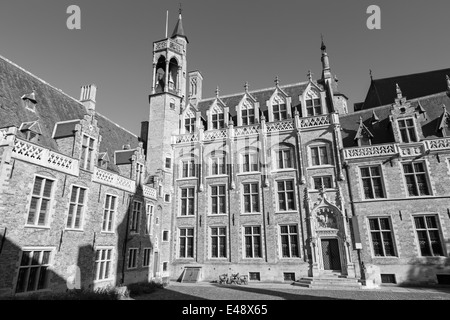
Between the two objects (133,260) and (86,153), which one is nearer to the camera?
(86,153)

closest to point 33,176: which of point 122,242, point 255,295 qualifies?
point 122,242

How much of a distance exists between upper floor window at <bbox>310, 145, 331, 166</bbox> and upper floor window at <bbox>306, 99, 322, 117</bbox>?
3501 millimetres

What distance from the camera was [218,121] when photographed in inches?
1104

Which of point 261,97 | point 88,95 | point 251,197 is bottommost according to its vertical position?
point 251,197

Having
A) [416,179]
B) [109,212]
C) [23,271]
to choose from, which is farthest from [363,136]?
[23,271]

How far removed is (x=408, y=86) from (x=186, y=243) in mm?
27366

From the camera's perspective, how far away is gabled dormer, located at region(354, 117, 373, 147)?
22.4 meters

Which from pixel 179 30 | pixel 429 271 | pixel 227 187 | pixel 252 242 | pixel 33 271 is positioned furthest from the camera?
pixel 179 30

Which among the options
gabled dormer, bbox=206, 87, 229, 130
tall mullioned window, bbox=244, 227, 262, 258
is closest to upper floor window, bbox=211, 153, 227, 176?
gabled dormer, bbox=206, 87, 229, 130

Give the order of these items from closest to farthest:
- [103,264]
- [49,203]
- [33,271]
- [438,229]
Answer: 1. [33,271]
2. [49,203]
3. [103,264]
4. [438,229]

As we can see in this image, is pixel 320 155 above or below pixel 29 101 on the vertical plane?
below

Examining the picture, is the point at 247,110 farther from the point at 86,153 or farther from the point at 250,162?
the point at 86,153

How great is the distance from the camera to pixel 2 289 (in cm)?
1139

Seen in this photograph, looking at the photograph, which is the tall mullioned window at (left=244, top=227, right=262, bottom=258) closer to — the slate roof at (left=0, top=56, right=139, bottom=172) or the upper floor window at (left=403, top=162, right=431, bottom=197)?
the upper floor window at (left=403, top=162, right=431, bottom=197)
